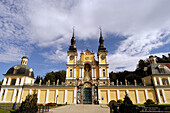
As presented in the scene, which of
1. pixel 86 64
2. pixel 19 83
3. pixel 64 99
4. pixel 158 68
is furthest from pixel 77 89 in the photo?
pixel 158 68

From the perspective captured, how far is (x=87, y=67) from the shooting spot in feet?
130

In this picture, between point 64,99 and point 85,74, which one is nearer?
point 64,99

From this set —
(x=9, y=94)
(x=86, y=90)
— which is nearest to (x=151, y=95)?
(x=86, y=90)

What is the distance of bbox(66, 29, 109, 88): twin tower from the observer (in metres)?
36.0

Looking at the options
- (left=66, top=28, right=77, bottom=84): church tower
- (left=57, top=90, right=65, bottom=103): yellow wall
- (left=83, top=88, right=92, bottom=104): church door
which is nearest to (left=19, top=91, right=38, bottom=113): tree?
(left=57, top=90, right=65, bottom=103): yellow wall

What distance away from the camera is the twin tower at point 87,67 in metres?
36.0

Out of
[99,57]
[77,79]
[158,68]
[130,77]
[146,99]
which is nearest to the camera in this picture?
[146,99]

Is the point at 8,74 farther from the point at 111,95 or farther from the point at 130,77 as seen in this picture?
the point at 130,77

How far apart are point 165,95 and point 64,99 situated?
2458 cm

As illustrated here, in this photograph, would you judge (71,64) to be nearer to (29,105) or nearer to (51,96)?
(51,96)

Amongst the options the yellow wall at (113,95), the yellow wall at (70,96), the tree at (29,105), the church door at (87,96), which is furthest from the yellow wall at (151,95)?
the tree at (29,105)

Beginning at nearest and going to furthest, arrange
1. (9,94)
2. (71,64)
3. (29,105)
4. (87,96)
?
1. (29,105)
2. (87,96)
3. (9,94)
4. (71,64)

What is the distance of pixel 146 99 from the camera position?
1017 inches

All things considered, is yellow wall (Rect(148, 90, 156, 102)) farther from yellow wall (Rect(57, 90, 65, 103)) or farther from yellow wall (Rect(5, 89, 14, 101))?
yellow wall (Rect(5, 89, 14, 101))
